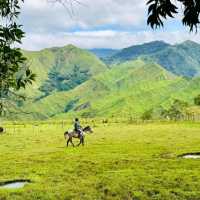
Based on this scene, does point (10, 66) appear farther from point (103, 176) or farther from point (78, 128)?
point (78, 128)

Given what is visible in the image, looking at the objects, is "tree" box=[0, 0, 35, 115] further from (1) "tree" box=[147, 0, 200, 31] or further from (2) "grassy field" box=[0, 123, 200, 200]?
(2) "grassy field" box=[0, 123, 200, 200]

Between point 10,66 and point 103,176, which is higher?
point 10,66

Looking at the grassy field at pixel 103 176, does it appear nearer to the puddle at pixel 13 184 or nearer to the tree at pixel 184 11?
the puddle at pixel 13 184

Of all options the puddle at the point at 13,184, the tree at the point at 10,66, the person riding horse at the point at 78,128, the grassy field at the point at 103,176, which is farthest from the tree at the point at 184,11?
the person riding horse at the point at 78,128

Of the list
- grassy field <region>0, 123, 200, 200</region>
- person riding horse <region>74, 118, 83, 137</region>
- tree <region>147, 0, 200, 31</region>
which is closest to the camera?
tree <region>147, 0, 200, 31</region>

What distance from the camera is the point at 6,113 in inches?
438

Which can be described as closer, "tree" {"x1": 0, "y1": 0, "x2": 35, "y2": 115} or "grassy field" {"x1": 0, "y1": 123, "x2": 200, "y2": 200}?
"tree" {"x1": 0, "y1": 0, "x2": 35, "y2": 115}

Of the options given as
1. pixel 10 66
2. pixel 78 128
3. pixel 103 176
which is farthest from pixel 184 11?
pixel 78 128

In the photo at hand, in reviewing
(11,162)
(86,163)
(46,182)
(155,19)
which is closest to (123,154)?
(86,163)

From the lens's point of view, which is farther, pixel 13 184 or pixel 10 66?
pixel 13 184

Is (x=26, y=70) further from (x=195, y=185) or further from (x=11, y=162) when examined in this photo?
(x=11, y=162)

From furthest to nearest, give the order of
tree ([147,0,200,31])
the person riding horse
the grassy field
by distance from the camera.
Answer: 1. the person riding horse
2. the grassy field
3. tree ([147,0,200,31])

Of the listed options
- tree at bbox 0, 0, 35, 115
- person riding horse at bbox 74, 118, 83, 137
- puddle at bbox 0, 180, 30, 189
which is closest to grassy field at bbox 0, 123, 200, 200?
puddle at bbox 0, 180, 30, 189

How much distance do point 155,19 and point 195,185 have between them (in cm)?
2162
